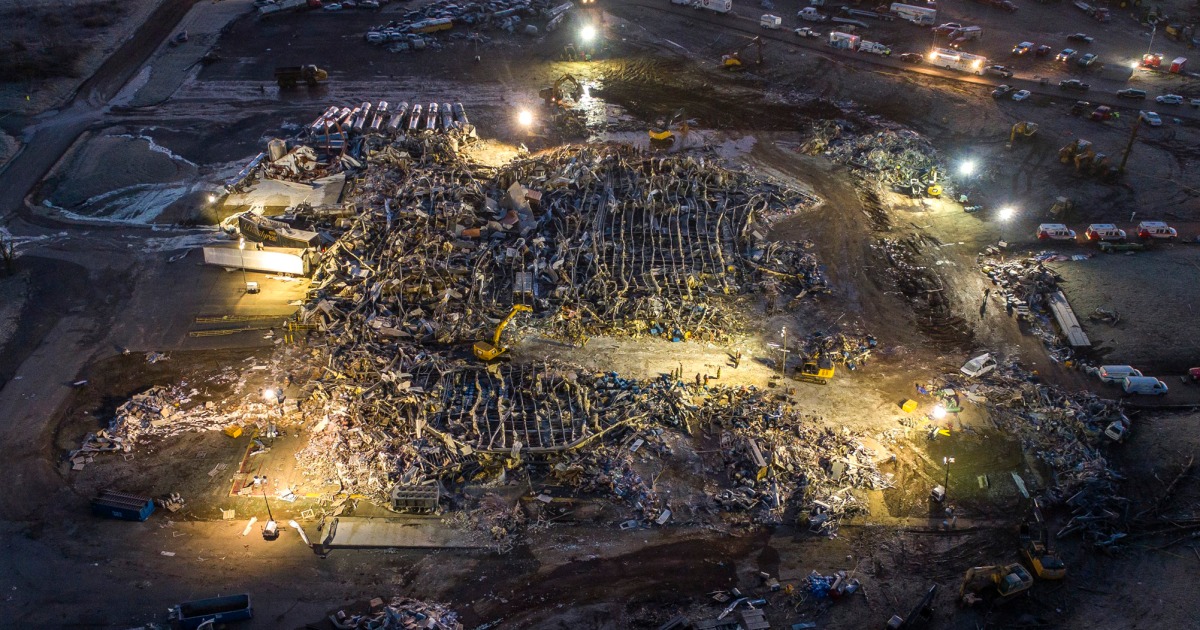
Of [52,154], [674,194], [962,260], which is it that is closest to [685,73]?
[674,194]

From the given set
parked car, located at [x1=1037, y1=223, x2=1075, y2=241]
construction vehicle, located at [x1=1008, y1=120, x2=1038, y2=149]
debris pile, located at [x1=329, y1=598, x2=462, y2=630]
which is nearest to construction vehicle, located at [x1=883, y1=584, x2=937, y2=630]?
debris pile, located at [x1=329, y1=598, x2=462, y2=630]

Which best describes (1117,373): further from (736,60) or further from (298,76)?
(298,76)

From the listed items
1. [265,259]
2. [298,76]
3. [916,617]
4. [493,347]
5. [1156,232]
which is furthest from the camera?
[298,76]

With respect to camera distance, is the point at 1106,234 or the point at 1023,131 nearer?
the point at 1106,234

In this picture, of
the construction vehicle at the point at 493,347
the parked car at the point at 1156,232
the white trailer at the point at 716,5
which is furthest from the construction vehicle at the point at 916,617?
the white trailer at the point at 716,5

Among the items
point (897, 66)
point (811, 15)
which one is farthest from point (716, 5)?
point (897, 66)

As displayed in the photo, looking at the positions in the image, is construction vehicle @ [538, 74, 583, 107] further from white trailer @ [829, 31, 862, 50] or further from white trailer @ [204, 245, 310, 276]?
white trailer @ [204, 245, 310, 276]
